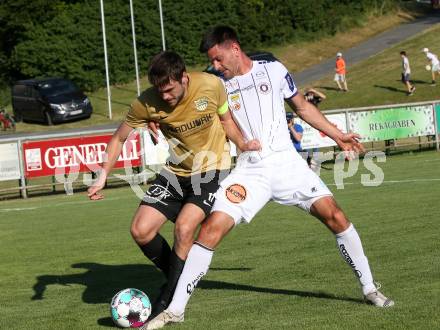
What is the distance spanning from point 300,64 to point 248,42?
13.0 ft

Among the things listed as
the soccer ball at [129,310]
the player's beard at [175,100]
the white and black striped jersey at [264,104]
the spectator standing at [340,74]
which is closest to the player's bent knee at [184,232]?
the soccer ball at [129,310]

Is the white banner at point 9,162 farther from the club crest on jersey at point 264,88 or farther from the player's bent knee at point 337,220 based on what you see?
the player's bent knee at point 337,220

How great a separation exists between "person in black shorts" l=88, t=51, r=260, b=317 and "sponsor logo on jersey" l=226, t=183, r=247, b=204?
0.31m

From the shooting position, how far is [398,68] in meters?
46.8

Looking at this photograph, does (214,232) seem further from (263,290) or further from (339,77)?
(339,77)

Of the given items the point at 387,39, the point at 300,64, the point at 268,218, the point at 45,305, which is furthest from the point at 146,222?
the point at 387,39

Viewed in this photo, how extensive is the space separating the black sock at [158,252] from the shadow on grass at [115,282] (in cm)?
53

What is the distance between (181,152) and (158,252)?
0.94 metres

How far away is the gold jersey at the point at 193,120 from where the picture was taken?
8.02 metres

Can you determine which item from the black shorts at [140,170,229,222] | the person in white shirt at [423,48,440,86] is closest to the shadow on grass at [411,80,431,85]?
the person in white shirt at [423,48,440,86]

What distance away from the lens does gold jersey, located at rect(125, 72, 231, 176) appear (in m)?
8.02

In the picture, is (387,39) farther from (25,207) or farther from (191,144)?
(191,144)

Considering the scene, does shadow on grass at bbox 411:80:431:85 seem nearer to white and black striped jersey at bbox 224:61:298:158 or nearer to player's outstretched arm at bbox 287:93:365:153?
player's outstretched arm at bbox 287:93:365:153

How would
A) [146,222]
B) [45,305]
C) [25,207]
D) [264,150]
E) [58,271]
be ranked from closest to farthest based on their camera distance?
1. [264,150]
2. [146,222]
3. [45,305]
4. [58,271]
5. [25,207]
